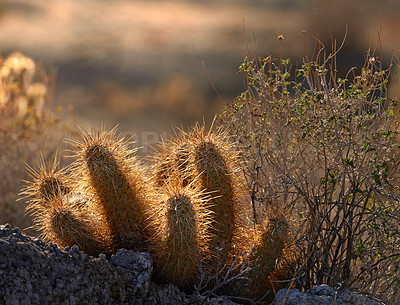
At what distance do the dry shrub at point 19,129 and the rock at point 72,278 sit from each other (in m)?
3.47

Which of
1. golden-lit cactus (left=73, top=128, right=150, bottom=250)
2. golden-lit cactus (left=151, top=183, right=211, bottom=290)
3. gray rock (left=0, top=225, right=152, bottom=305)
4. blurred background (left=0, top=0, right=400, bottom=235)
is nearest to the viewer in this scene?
gray rock (left=0, top=225, right=152, bottom=305)

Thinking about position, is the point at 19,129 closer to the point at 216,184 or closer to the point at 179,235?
the point at 216,184

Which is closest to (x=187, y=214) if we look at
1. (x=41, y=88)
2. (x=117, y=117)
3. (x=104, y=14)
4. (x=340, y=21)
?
(x=41, y=88)

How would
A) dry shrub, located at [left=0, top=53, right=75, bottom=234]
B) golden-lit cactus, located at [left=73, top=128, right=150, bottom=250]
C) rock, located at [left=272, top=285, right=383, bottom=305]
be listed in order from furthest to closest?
dry shrub, located at [left=0, top=53, right=75, bottom=234] → golden-lit cactus, located at [left=73, top=128, right=150, bottom=250] → rock, located at [left=272, top=285, right=383, bottom=305]

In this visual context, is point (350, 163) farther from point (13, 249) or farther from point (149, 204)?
point (13, 249)

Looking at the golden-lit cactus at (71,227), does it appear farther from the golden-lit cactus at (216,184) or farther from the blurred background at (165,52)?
the blurred background at (165,52)

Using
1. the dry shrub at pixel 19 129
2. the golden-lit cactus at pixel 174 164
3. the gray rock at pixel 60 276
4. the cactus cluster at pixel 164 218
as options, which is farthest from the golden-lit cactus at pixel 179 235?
the dry shrub at pixel 19 129

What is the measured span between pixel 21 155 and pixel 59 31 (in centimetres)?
1772

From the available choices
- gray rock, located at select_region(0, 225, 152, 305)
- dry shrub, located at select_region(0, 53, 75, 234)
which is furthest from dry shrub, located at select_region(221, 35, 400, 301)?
dry shrub, located at select_region(0, 53, 75, 234)

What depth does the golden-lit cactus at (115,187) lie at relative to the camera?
355 cm

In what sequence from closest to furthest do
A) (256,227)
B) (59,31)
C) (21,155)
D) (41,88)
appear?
(256,227) → (21,155) → (41,88) → (59,31)

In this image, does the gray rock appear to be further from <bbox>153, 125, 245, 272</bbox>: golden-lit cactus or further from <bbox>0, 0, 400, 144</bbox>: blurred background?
<bbox>0, 0, 400, 144</bbox>: blurred background

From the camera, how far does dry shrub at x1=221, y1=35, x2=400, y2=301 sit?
3.81 metres

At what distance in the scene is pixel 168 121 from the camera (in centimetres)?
1576
